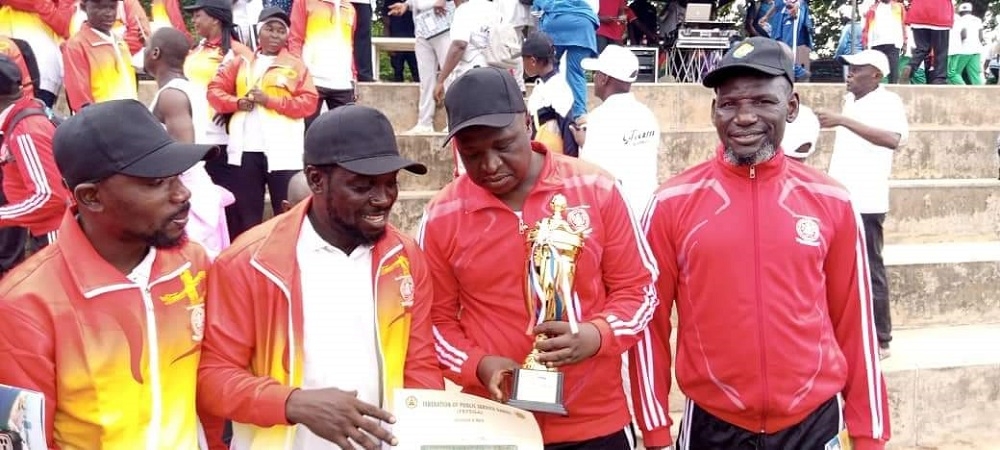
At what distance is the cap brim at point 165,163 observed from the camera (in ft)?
7.75

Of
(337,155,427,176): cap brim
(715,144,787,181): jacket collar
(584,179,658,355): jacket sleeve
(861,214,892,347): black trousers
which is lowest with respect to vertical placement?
(861,214,892,347): black trousers

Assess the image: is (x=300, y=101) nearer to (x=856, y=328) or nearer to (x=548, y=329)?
(x=548, y=329)

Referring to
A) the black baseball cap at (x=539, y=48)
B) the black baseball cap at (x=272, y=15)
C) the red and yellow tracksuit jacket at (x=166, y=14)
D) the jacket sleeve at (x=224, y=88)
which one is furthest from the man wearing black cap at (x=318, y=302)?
the red and yellow tracksuit jacket at (x=166, y=14)

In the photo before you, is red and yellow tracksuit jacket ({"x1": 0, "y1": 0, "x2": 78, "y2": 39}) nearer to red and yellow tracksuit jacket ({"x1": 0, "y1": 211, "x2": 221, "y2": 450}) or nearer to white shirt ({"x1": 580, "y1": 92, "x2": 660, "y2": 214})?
white shirt ({"x1": 580, "y1": 92, "x2": 660, "y2": 214})

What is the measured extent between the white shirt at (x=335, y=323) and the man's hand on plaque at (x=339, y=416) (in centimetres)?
18

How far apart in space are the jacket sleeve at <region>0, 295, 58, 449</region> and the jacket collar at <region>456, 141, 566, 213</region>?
50.1 inches

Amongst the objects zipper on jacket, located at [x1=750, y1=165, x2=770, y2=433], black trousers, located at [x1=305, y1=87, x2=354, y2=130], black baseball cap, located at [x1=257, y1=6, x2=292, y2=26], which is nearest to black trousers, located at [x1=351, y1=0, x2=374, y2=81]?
black trousers, located at [x1=305, y1=87, x2=354, y2=130]

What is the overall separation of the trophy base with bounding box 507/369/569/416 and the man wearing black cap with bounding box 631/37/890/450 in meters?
0.50

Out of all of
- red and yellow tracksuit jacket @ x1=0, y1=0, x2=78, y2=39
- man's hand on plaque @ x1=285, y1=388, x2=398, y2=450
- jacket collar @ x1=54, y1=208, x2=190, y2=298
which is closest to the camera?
jacket collar @ x1=54, y1=208, x2=190, y2=298

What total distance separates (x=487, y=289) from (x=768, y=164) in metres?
0.96

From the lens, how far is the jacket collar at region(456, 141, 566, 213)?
2.96 m

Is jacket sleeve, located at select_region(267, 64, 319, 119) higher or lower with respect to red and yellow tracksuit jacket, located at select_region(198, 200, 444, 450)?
higher

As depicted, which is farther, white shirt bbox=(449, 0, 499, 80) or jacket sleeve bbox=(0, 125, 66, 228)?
white shirt bbox=(449, 0, 499, 80)

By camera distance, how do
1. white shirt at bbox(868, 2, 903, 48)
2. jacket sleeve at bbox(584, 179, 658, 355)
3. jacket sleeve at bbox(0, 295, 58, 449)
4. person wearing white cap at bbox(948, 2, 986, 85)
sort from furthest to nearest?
person wearing white cap at bbox(948, 2, 986, 85) < white shirt at bbox(868, 2, 903, 48) < jacket sleeve at bbox(584, 179, 658, 355) < jacket sleeve at bbox(0, 295, 58, 449)
